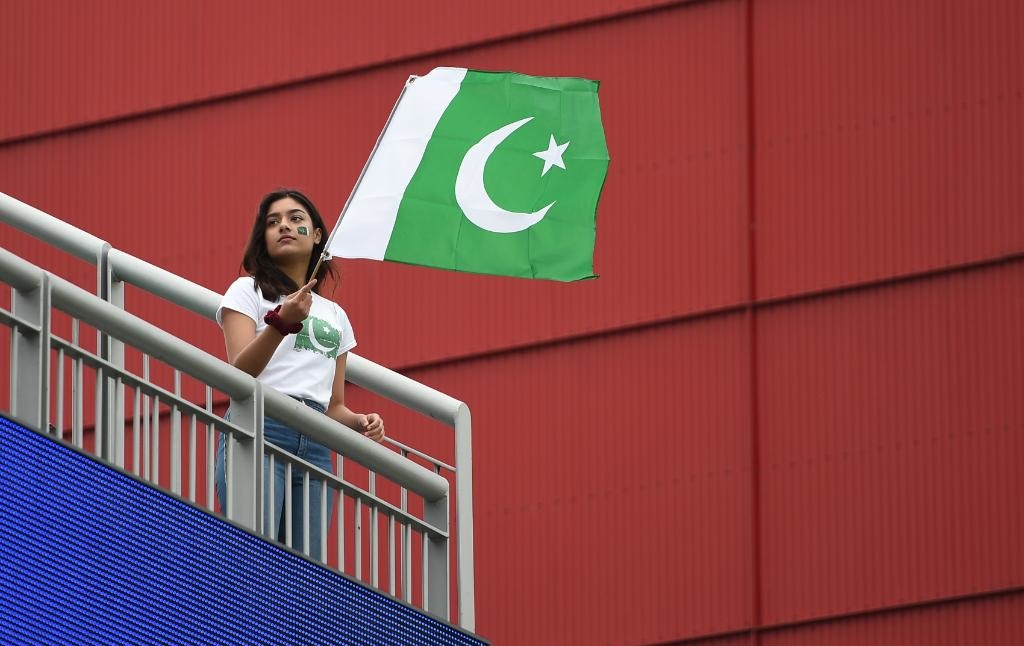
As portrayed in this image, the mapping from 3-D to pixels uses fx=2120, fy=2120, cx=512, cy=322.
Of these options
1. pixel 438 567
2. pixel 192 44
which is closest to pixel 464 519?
pixel 438 567

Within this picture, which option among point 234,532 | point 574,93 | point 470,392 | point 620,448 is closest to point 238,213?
point 470,392

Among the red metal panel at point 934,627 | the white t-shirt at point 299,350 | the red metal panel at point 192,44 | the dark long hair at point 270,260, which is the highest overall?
the red metal panel at point 192,44

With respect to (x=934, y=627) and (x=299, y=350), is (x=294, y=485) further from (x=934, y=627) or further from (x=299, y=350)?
(x=934, y=627)

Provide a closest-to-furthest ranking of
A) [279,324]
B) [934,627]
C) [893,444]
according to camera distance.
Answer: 1. [279,324]
2. [934,627]
3. [893,444]

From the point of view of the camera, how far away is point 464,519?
7551mm

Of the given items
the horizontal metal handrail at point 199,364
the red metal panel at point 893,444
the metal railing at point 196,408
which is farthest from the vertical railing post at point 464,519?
the red metal panel at point 893,444

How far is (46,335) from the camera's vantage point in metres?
6.04

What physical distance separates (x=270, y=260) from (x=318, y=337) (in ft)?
1.05

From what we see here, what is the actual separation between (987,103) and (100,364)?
8992mm

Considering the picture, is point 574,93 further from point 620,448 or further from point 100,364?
point 620,448

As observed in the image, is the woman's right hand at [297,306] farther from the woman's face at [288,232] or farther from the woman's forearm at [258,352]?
the woman's face at [288,232]

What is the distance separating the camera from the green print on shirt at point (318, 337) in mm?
7027

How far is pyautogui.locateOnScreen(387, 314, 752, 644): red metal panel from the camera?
13977 millimetres

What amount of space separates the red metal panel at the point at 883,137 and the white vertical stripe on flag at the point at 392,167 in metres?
6.84
